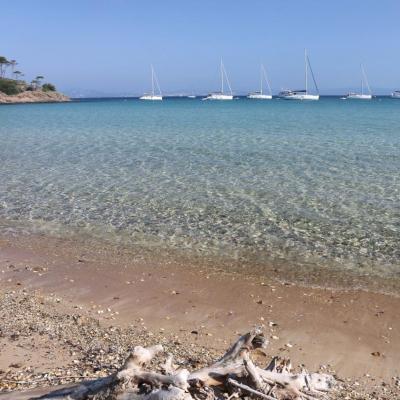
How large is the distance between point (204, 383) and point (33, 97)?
140 metres

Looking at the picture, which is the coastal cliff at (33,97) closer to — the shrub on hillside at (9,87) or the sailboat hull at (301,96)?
the shrub on hillside at (9,87)

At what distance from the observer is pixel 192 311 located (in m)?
7.25

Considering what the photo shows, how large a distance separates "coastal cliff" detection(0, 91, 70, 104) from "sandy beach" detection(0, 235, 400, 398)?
12146 centimetres

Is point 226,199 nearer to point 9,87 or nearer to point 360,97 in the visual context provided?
point 9,87

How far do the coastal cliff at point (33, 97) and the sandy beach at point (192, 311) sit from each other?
12146cm

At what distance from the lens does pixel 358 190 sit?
14672 millimetres

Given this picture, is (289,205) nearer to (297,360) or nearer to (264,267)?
(264,267)

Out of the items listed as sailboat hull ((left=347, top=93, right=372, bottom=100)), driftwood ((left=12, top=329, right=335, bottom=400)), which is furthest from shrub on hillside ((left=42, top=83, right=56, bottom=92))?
driftwood ((left=12, top=329, right=335, bottom=400))

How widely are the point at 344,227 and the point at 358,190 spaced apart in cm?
394

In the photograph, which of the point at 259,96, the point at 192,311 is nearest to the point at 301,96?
the point at 259,96

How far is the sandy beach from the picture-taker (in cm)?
565

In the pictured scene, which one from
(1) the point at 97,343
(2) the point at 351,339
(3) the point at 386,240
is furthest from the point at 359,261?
(1) the point at 97,343

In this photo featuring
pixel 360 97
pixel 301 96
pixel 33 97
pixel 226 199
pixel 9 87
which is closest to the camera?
pixel 226 199

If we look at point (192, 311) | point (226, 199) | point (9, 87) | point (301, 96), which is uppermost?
point (9, 87)
